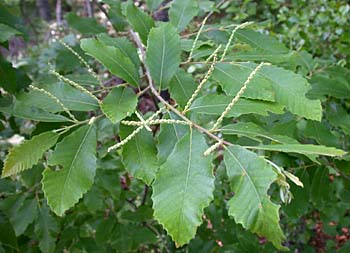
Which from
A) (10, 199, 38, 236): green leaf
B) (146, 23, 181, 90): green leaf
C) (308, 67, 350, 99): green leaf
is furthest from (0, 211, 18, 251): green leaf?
(308, 67, 350, 99): green leaf

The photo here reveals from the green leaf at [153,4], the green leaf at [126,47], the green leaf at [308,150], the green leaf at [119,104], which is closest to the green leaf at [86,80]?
the green leaf at [126,47]

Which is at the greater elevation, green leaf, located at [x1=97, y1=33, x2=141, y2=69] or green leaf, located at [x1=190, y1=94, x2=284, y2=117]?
green leaf, located at [x1=97, y1=33, x2=141, y2=69]

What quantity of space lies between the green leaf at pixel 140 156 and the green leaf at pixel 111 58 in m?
0.15

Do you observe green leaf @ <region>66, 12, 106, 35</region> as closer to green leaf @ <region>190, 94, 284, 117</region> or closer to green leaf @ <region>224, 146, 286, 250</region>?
green leaf @ <region>190, 94, 284, 117</region>

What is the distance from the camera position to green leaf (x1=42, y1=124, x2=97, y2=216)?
98 centimetres

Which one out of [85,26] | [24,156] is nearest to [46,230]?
[24,156]

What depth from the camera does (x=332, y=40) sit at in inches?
118

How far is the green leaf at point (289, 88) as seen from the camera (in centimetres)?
115

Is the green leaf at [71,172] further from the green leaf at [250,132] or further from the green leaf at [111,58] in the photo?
the green leaf at [250,132]

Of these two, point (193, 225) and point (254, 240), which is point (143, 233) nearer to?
point (254, 240)

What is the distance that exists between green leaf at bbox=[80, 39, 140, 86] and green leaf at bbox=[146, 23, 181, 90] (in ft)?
0.18

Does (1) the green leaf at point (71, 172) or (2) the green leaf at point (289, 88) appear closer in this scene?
(1) the green leaf at point (71, 172)

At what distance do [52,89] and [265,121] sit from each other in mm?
763

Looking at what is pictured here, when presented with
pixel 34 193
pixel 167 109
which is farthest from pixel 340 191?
pixel 34 193
